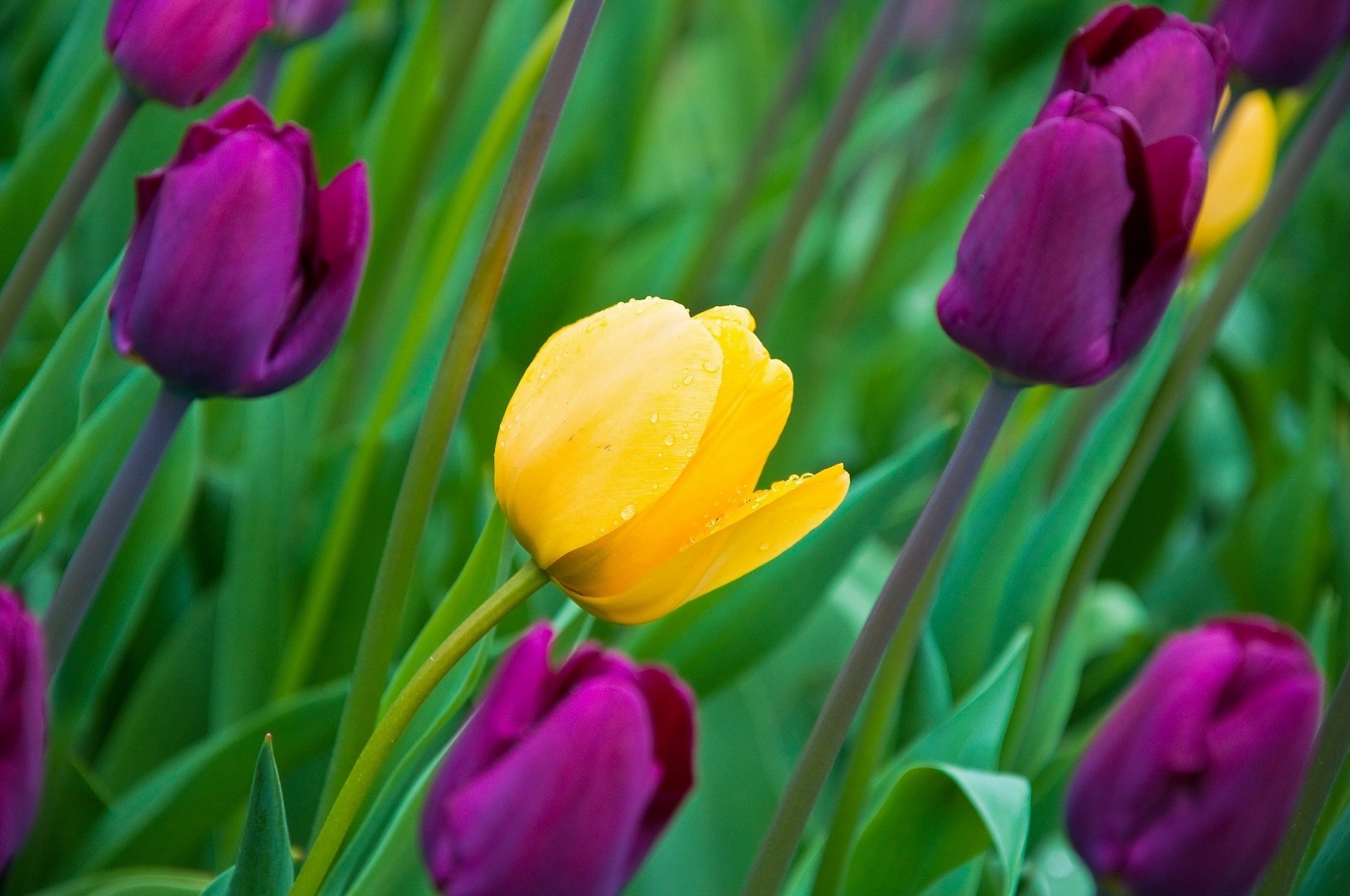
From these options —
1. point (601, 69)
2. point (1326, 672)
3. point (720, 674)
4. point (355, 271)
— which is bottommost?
point (1326, 672)

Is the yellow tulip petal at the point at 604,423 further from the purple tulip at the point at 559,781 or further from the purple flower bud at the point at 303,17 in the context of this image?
the purple flower bud at the point at 303,17

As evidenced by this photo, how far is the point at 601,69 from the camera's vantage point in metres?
1.25

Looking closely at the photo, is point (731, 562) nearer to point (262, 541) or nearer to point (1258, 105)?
point (262, 541)

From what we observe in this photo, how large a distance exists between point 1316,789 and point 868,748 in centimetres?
20

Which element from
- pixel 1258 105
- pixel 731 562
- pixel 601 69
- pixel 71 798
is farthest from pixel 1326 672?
pixel 601 69

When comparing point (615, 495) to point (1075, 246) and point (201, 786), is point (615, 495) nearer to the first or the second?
point (1075, 246)

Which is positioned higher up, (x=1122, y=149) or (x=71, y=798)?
(x=1122, y=149)

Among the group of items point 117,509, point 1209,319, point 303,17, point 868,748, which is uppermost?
point 303,17

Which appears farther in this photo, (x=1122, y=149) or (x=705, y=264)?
(x=705, y=264)

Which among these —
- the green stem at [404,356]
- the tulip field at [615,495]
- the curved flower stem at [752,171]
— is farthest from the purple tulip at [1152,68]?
the curved flower stem at [752,171]

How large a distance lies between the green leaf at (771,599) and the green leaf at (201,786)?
0.15m

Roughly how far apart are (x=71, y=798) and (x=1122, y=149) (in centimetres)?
50

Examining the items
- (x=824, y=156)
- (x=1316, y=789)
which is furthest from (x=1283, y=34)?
(x=1316, y=789)

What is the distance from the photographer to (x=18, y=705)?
319mm
